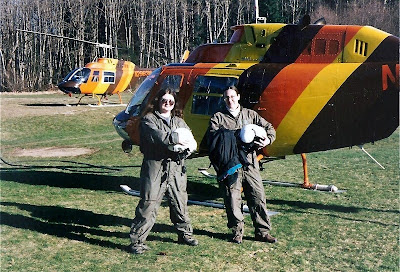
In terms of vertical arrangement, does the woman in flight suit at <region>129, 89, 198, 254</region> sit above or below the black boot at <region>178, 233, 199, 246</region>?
above

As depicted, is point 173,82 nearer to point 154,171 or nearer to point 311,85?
point 311,85

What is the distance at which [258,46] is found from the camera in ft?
24.3

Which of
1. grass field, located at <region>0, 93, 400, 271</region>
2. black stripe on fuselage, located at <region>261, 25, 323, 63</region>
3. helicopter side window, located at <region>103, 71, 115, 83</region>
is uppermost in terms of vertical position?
black stripe on fuselage, located at <region>261, 25, 323, 63</region>

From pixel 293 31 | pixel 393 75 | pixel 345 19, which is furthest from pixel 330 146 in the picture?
pixel 345 19

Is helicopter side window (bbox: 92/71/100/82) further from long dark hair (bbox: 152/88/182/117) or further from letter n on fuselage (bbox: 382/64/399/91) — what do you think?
long dark hair (bbox: 152/88/182/117)

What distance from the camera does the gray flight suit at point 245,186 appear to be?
520cm

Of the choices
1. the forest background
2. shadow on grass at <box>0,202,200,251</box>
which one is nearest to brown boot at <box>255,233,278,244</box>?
shadow on grass at <box>0,202,200,251</box>

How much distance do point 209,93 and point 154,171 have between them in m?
2.48

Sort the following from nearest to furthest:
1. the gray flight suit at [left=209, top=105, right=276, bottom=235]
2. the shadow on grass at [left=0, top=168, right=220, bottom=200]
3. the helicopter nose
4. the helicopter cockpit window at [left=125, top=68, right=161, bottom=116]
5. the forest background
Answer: the gray flight suit at [left=209, top=105, right=276, bottom=235]
the helicopter cockpit window at [left=125, top=68, right=161, bottom=116]
the shadow on grass at [left=0, top=168, right=220, bottom=200]
the helicopter nose
the forest background

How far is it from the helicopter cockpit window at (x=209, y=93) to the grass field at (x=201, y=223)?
4.87 feet

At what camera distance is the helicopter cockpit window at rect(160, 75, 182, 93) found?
24.3 ft

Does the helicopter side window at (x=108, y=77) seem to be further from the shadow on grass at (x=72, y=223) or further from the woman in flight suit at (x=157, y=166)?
the woman in flight suit at (x=157, y=166)

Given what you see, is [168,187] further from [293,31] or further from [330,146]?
[293,31]

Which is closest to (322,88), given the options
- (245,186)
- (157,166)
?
(245,186)
